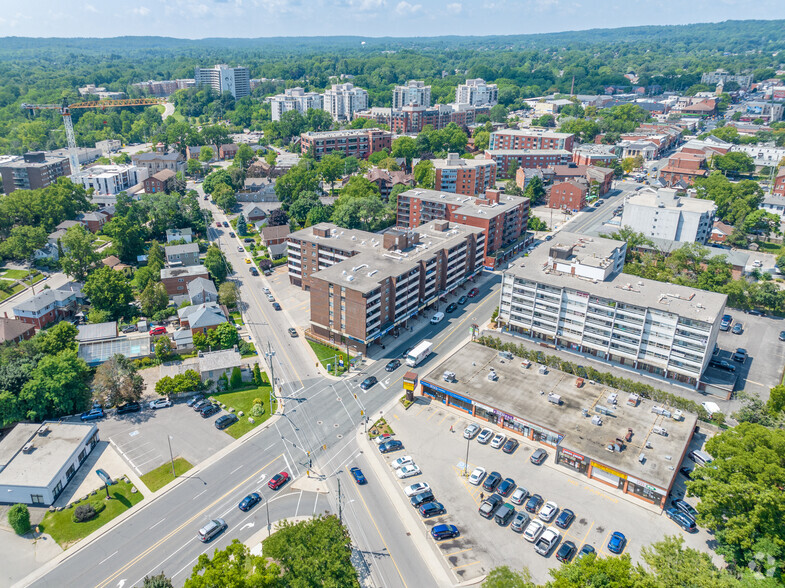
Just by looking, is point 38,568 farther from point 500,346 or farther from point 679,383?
point 679,383

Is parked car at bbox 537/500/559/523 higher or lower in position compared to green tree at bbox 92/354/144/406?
lower

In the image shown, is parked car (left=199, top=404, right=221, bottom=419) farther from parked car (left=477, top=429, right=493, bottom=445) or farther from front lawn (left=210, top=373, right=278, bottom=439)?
parked car (left=477, top=429, right=493, bottom=445)

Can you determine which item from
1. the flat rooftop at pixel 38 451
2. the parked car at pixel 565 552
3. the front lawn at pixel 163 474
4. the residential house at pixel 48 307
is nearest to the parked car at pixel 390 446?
the parked car at pixel 565 552

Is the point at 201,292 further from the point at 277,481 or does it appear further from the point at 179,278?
the point at 277,481

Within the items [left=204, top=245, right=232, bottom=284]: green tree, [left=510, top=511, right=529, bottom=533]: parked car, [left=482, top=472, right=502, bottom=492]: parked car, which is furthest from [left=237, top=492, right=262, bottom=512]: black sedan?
[left=204, top=245, right=232, bottom=284]: green tree

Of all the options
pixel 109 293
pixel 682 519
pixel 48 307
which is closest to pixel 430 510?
pixel 682 519
